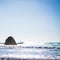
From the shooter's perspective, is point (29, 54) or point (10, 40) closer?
point (29, 54)

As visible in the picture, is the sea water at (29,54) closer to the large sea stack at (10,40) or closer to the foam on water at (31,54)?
the foam on water at (31,54)

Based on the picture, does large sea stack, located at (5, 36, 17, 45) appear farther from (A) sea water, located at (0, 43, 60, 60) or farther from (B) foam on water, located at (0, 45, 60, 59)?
(B) foam on water, located at (0, 45, 60, 59)

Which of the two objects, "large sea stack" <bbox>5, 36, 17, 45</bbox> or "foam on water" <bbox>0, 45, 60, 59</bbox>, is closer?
"foam on water" <bbox>0, 45, 60, 59</bbox>

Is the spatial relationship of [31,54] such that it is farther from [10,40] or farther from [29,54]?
[10,40]

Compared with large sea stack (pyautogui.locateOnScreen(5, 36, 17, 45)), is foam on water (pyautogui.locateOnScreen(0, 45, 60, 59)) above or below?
below

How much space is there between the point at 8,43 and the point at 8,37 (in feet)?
34.4

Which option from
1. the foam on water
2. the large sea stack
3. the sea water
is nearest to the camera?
the sea water

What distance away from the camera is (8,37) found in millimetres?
117500

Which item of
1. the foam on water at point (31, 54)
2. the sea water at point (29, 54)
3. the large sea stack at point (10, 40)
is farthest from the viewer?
the large sea stack at point (10, 40)

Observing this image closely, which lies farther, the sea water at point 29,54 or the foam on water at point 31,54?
the foam on water at point 31,54

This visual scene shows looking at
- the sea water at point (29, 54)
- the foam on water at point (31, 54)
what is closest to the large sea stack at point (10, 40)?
the sea water at point (29, 54)

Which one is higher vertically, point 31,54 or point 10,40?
point 10,40

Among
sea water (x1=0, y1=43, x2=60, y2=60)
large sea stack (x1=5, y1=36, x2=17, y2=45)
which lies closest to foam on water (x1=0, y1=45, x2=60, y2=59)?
sea water (x1=0, y1=43, x2=60, y2=60)

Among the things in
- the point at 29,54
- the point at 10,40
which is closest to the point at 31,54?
the point at 29,54
